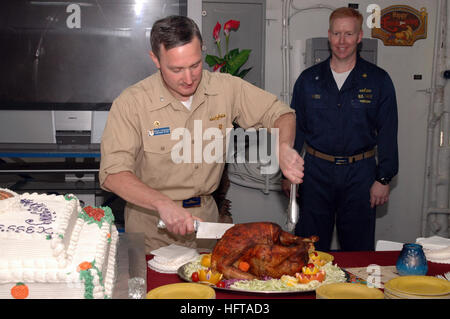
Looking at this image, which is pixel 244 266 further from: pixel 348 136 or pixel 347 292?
pixel 348 136

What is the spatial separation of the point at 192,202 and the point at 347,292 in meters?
1.13

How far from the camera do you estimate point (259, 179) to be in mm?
4539

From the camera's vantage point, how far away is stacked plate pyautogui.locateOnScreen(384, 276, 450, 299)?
1483 millimetres

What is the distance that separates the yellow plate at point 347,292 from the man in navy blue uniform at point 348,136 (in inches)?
83.3

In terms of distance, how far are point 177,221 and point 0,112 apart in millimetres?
2504

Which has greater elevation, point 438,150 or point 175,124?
point 175,124

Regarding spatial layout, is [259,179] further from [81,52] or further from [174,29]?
[174,29]

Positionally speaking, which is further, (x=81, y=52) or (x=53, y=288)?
(x=81, y=52)

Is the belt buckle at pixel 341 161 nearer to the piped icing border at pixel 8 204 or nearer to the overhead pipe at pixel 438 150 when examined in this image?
the overhead pipe at pixel 438 150

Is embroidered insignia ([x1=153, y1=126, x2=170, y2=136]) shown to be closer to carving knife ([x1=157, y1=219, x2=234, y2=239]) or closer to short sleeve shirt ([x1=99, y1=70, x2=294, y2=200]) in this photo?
short sleeve shirt ([x1=99, y1=70, x2=294, y2=200])

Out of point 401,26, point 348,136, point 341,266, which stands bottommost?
point 341,266

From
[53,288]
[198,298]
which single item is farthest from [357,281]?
[53,288]

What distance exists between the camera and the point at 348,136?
3.54 m

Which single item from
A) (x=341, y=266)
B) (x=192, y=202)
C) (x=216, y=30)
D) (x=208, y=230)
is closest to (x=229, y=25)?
(x=216, y=30)
